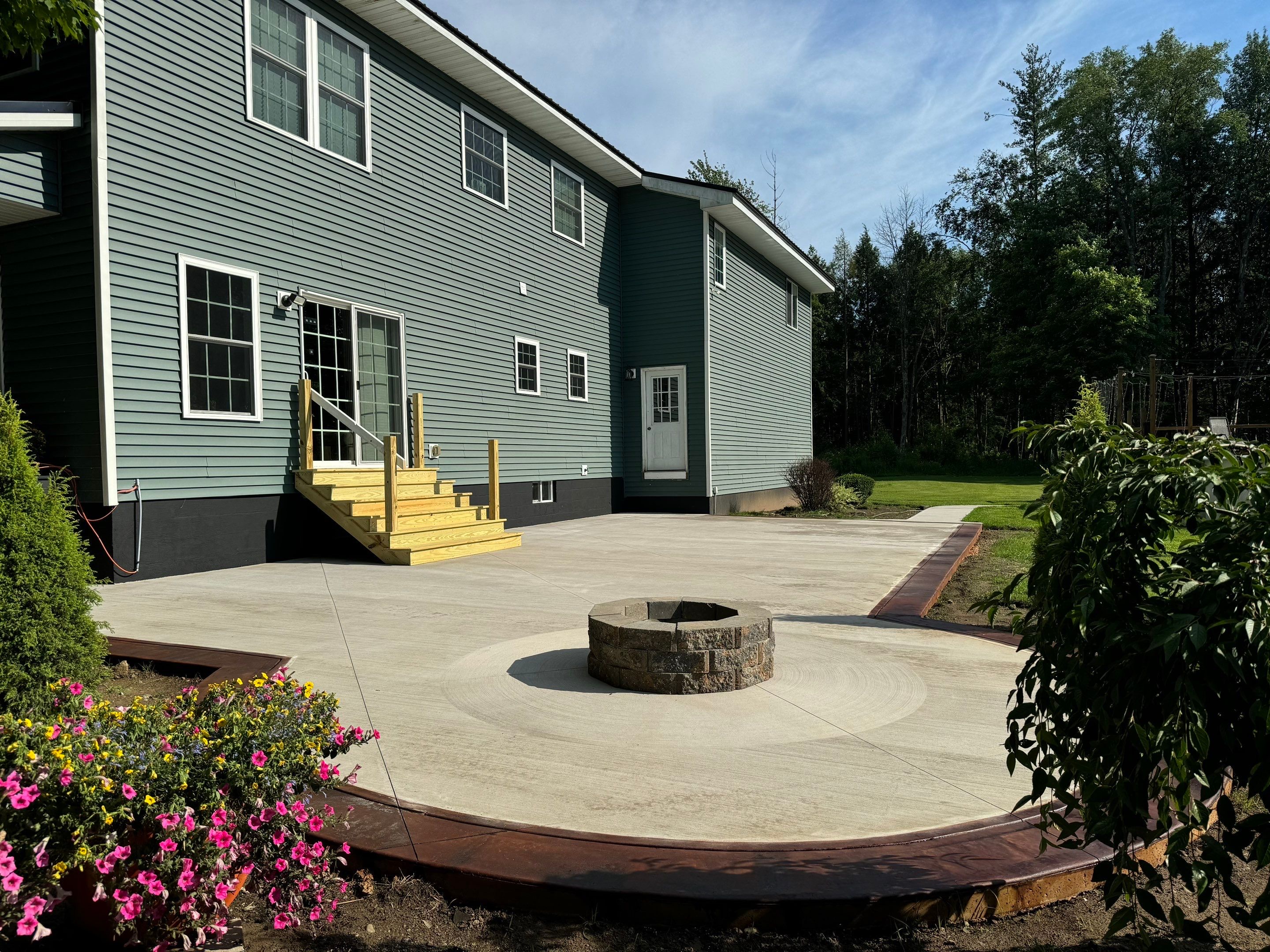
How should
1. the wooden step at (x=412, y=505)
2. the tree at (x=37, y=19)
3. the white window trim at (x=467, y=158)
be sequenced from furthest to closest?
the white window trim at (x=467, y=158) < the wooden step at (x=412, y=505) < the tree at (x=37, y=19)

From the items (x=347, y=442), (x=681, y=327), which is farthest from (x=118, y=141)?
(x=681, y=327)

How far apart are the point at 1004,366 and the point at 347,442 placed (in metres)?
27.0

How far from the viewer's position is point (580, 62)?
24.6 m

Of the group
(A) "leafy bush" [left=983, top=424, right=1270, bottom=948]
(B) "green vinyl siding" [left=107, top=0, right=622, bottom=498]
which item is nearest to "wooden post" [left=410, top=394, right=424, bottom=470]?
(B) "green vinyl siding" [left=107, top=0, right=622, bottom=498]

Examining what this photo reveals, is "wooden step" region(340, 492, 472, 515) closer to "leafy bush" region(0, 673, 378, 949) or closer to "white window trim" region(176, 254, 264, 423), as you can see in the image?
"white window trim" region(176, 254, 264, 423)

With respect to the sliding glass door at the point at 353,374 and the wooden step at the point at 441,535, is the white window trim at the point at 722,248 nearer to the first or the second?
the sliding glass door at the point at 353,374

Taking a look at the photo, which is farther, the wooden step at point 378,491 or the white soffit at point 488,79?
the white soffit at point 488,79

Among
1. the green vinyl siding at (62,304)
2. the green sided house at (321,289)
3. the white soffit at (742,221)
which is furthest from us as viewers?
the white soffit at (742,221)

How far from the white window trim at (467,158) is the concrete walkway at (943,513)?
8.83m

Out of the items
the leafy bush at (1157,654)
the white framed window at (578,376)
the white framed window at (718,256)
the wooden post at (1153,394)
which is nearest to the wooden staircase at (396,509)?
the white framed window at (578,376)

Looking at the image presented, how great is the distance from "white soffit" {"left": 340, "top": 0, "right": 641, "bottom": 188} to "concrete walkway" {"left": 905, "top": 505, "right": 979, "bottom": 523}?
28.7 feet

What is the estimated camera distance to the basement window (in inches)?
624

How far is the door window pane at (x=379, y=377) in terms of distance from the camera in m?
10.9

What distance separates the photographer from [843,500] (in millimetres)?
17984
